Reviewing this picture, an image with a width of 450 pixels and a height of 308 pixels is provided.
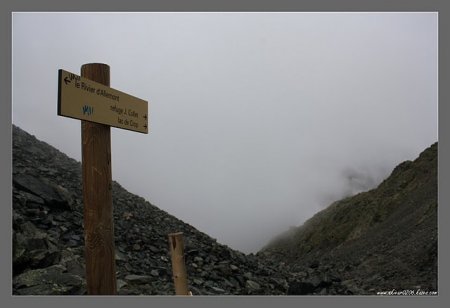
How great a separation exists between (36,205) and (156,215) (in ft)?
18.1

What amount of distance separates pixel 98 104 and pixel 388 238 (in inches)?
784

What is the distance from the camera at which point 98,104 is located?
3719 mm

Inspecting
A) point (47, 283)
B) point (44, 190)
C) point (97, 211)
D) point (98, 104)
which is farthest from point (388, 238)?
point (98, 104)

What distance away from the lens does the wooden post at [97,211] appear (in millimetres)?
3727

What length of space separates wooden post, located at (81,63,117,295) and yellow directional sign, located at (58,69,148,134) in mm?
156

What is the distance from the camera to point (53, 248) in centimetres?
798

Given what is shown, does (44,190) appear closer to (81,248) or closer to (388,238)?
(81,248)

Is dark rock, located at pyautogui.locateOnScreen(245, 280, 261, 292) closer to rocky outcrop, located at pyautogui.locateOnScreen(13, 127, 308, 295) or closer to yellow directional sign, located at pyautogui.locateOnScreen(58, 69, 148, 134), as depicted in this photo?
rocky outcrop, located at pyautogui.locateOnScreen(13, 127, 308, 295)

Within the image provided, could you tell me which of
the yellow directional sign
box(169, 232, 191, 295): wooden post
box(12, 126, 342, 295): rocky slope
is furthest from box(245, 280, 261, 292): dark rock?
the yellow directional sign

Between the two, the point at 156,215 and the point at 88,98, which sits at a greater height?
the point at 156,215

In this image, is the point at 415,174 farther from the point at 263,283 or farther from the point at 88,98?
the point at 88,98

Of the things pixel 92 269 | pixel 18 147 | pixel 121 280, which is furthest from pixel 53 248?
pixel 18 147

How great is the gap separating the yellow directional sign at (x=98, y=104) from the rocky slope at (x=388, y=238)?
10504 mm

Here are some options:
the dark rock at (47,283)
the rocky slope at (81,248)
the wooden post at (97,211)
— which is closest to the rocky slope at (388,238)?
the rocky slope at (81,248)
